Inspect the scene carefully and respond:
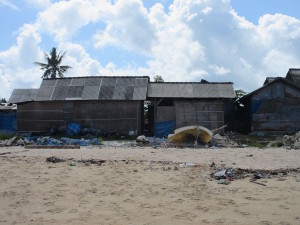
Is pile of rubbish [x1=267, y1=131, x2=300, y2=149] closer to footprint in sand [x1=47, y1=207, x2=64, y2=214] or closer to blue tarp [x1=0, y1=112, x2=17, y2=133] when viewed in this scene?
footprint in sand [x1=47, y1=207, x2=64, y2=214]

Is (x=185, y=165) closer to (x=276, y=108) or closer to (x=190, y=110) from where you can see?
(x=190, y=110)

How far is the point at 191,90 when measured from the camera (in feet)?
69.3

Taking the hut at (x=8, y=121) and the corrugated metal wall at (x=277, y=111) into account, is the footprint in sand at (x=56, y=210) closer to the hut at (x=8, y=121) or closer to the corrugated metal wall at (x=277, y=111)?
the corrugated metal wall at (x=277, y=111)

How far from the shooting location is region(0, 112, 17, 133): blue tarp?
24.8 meters

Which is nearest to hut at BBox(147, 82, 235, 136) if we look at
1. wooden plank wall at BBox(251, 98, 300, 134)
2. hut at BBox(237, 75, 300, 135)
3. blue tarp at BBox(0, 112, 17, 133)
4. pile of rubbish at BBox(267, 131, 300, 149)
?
hut at BBox(237, 75, 300, 135)

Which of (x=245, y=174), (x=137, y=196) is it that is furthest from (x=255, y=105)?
(x=137, y=196)

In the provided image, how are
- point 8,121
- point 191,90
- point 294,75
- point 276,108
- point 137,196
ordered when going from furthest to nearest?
point 294,75
point 8,121
point 191,90
point 276,108
point 137,196

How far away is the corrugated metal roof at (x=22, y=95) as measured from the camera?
91.1 feet

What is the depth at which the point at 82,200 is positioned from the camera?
5828 millimetres

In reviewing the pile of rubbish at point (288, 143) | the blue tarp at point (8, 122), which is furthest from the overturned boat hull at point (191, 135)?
the blue tarp at point (8, 122)

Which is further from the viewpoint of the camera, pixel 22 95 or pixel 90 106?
pixel 22 95

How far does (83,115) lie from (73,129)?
1.24 meters

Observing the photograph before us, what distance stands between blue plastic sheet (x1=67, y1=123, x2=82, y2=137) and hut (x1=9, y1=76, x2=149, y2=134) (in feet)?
1.69

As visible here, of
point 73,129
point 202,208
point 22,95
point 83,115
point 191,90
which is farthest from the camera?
point 22,95
